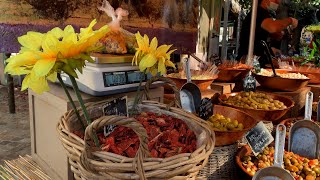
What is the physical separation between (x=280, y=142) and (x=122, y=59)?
0.67 meters

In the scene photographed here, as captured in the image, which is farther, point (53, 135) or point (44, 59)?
point (53, 135)

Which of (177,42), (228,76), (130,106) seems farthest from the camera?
(177,42)

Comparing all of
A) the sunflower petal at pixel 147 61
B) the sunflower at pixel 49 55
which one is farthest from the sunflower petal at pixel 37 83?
the sunflower petal at pixel 147 61

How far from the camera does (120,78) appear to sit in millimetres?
1197

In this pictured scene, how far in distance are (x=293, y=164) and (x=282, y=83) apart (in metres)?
1.21

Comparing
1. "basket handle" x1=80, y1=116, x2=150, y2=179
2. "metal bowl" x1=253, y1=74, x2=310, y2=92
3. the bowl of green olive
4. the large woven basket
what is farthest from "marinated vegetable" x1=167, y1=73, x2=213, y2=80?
"basket handle" x1=80, y1=116, x2=150, y2=179

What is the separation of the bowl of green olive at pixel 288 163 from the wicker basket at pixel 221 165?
0.13 feet

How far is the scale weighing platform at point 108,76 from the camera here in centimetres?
112

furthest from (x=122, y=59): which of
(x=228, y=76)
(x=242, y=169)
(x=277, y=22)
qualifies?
(x=277, y=22)

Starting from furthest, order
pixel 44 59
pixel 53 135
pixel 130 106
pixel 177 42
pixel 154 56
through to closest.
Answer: pixel 177 42 < pixel 53 135 < pixel 130 106 < pixel 154 56 < pixel 44 59

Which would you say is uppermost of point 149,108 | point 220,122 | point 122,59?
point 122,59

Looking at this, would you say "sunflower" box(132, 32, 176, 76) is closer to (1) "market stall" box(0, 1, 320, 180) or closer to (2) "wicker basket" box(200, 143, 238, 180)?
(1) "market stall" box(0, 1, 320, 180)

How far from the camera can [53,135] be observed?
4.07ft

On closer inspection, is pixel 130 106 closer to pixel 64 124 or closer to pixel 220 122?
pixel 64 124
